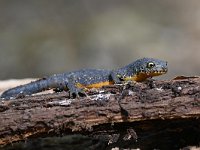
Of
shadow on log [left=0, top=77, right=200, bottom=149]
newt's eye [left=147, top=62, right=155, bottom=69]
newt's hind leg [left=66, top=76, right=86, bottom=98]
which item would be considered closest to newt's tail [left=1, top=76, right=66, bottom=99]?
newt's hind leg [left=66, top=76, right=86, bottom=98]

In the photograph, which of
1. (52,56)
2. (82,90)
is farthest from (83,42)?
(82,90)

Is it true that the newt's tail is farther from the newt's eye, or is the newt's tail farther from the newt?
the newt's eye

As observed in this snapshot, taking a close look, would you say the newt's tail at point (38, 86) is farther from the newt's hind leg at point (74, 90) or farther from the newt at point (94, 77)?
the newt's hind leg at point (74, 90)

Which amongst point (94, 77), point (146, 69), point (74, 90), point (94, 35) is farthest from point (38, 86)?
point (94, 35)

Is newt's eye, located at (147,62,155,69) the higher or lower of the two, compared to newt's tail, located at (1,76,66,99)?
higher

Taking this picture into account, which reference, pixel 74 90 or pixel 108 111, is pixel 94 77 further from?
pixel 108 111
